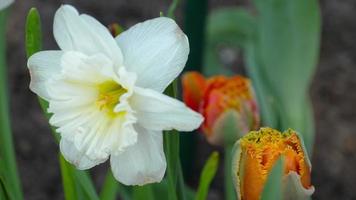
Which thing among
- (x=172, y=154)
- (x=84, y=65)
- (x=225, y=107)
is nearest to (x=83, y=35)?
(x=84, y=65)

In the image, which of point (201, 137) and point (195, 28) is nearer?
point (195, 28)

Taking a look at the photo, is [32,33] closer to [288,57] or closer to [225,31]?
[288,57]

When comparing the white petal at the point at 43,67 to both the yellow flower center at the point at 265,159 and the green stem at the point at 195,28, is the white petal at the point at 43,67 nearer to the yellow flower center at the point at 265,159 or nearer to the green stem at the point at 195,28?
the yellow flower center at the point at 265,159

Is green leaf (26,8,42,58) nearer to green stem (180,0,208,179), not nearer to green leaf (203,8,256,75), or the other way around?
green stem (180,0,208,179)

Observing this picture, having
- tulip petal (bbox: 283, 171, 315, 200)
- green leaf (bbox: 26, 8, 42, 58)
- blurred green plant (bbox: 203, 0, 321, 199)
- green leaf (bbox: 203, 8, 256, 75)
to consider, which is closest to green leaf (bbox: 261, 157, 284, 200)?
tulip petal (bbox: 283, 171, 315, 200)

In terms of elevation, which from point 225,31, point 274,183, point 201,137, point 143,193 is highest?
point 274,183

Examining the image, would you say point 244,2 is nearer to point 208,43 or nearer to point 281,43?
point 208,43
